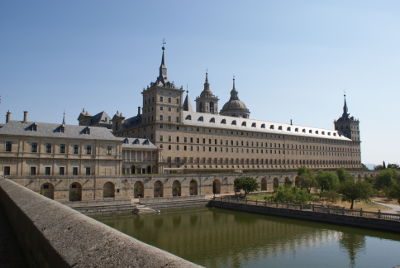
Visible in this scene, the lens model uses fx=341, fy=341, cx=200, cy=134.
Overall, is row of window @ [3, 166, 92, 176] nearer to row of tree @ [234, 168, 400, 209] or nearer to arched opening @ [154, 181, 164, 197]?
arched opening @ [154, 181, 164, 197]

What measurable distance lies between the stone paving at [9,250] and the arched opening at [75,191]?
3891 cm

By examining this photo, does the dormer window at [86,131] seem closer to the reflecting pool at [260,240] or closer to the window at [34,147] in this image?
the window at [34,147]

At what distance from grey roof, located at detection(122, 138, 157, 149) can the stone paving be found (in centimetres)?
5085

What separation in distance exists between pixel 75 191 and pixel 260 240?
31319mm

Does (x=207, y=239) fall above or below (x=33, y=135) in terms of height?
below

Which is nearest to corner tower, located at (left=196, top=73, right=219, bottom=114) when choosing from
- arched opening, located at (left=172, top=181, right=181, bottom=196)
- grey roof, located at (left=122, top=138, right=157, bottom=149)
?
grey roof, located at (left=122, top=138, right=157, bottom=149)

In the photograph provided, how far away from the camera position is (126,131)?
85188 millimetres

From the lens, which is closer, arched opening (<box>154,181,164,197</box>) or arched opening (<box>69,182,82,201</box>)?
arched opening (<box>69,182,82,201</box>)

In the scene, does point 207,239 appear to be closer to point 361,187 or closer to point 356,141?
point 361,187

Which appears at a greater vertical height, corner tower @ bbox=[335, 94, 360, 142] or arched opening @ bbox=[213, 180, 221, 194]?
corner tower @ bbox=[335, 94, 360, 142]

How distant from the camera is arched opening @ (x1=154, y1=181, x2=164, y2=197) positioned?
60719 millimetres

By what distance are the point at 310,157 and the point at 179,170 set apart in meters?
52.2

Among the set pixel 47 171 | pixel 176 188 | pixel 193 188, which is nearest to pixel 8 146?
pixel 47 171

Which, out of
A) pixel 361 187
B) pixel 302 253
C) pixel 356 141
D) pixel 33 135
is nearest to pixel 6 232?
pixel 302 253
